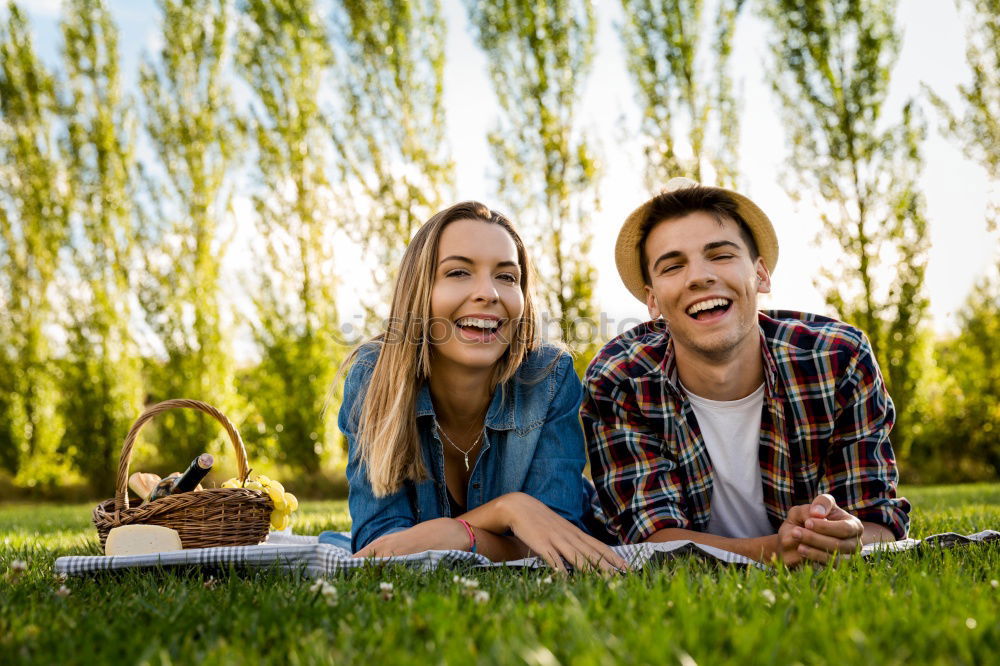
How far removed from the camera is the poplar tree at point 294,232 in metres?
12.8

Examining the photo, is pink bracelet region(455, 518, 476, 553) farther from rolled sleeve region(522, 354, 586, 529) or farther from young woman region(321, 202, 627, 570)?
rolled sleeve region(522, 354, 586, 529)

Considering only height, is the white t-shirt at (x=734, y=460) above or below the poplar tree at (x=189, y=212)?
below

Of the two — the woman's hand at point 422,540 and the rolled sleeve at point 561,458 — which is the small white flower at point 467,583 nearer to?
the woman's hand at point 422,540

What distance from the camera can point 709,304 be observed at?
342 cm

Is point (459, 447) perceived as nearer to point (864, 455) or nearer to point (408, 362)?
point (408, 362)

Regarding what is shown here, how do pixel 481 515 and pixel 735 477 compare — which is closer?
pixel 481 515

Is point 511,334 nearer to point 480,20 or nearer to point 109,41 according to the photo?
point 480,20

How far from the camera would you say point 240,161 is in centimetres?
1373

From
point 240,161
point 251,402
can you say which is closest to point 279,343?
point 251,402

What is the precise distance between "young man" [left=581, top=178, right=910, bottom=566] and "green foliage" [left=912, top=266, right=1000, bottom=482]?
10341 mm

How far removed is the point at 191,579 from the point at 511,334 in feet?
5.78

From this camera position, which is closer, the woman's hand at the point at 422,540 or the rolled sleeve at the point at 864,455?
the woman's hand at the point at 422,540

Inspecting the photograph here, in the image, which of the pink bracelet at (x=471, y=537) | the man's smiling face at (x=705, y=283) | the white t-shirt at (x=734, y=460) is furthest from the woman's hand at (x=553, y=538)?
the man's smiling face at (x=705, y=283)

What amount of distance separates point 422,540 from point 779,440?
65.5 inches
